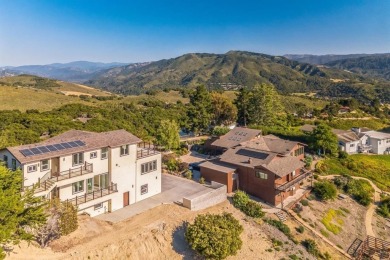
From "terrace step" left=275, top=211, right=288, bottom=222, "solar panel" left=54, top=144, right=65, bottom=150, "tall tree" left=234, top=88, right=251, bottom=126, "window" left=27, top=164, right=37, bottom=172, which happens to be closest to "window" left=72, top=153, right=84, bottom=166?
"solar panel" left=54, top=144, right=65, bottom=150

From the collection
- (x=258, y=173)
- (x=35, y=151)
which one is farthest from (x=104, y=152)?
(x=258, y=173)

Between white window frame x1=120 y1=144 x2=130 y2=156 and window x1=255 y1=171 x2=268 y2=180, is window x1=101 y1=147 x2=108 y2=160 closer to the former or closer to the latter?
white window frame x1=120 y1=144 x2=130 y2=156

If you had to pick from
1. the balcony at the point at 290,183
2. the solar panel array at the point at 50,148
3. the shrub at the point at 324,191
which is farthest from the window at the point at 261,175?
the solar panel array at the point at 50,148

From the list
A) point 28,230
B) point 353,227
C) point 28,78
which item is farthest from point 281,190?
point 28,78

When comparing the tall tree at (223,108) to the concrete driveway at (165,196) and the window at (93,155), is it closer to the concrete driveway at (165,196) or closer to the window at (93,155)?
the concrete driveway at (165,196)

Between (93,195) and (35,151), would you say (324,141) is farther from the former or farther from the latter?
(35,151)

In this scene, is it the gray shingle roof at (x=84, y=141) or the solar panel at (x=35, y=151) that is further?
the solar panel at (x=35, y=151)

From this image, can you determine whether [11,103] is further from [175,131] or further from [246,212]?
[246,212]
